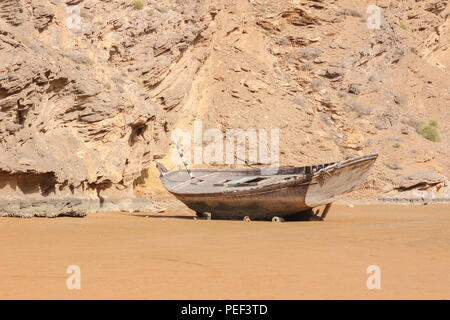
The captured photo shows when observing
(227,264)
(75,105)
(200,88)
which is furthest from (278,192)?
(200,88)

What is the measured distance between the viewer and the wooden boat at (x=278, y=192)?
13250 millimetres

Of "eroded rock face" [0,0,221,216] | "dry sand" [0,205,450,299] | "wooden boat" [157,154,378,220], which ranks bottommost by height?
"dry sand" [0,205,450,299]

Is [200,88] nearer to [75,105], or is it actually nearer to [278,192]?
[75,105]

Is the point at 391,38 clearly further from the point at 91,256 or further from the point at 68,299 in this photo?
the point at 68,299

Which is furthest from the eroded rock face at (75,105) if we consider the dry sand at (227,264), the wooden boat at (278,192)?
the dry sand at (227,264)

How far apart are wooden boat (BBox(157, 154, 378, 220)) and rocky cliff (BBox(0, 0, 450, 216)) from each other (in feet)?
10.9

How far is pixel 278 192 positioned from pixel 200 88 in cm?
1304

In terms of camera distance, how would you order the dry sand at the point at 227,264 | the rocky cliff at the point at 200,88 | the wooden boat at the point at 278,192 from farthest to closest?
the rocky cliff at the point at 200,88, the wooden boat at the point at 278,192, the dry sand at the point at 227,264

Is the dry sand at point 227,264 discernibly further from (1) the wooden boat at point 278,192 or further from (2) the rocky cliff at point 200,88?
(2) the rocky cliff at point 200,88

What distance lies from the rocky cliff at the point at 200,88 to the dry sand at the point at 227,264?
19.0 feet

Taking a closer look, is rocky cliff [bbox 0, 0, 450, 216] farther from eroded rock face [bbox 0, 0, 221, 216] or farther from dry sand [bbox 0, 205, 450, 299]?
dry sand [bbox 0, 205, 450, 299]

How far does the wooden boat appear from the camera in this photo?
13250mm

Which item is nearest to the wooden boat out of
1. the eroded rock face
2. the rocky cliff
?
the eroded rock face

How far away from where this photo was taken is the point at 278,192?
532 inches
